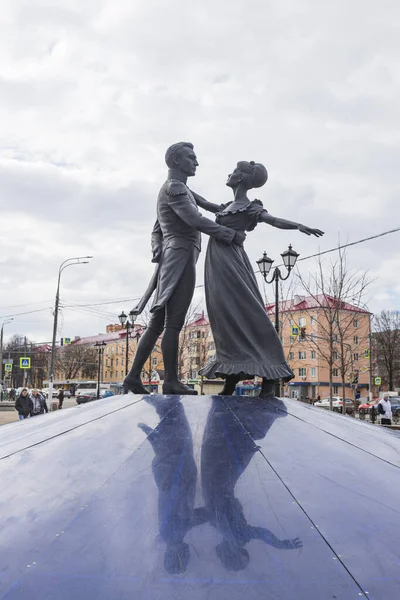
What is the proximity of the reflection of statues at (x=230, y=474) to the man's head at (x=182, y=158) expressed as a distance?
2539 millimetres

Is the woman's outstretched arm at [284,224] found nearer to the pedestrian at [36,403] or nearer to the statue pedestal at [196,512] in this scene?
the statue pedestal at [196,512]

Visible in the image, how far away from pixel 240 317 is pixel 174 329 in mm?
663

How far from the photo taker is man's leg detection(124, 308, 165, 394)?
5.50 metres

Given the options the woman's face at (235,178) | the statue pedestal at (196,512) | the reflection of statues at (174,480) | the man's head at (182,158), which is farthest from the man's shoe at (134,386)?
the woman's face at (235,178)

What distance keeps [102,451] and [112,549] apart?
1125 mm

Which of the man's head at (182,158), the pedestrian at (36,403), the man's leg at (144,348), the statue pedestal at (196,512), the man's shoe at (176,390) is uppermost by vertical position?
the man's head at (182,158)

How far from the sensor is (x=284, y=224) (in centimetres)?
537

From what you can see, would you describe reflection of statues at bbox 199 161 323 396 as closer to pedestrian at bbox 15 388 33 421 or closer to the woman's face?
the woman's face

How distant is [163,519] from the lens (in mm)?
2334

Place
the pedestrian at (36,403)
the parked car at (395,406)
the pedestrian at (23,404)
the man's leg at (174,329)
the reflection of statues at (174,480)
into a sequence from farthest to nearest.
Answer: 1. the parked car at (395,406)
2. the pedestrian at (36,403)
3. the pedestrian at (23,404)
4. the man's leg at (174,329)
5. the reflection of statues at (174,480)

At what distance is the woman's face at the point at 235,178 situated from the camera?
19.2ft

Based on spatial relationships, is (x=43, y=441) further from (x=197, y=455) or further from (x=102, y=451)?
(x=197, y=455)

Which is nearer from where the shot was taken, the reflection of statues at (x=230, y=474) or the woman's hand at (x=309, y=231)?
the reflection of statues at (x=230, y=474)

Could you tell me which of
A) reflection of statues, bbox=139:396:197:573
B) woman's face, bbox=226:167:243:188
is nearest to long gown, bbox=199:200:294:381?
woman's face, bbox=226:167:243:188
